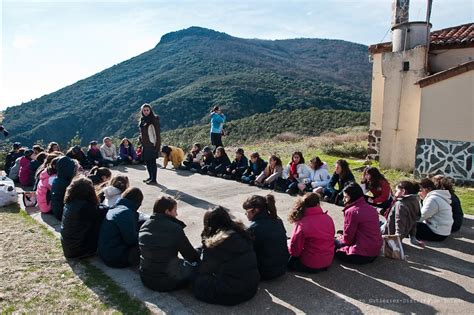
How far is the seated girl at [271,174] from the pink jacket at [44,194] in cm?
423

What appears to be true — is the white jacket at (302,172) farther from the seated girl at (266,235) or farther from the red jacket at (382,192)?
the seated girl at (266,235)

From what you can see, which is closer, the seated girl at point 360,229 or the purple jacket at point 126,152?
the seated girl at point 360,229

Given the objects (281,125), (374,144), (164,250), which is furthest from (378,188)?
(281,125)

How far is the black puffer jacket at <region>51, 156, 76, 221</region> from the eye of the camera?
6.23 metres

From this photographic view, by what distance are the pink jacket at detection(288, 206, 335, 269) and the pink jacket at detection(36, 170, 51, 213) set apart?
14.2 ft

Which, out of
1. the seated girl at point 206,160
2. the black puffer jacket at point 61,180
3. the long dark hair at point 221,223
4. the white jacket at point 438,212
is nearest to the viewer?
the long dark hair at point 221,223

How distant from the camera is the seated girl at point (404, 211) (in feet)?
16.8

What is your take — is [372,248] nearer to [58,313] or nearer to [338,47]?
[58,313]

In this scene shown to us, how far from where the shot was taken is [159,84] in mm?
67750

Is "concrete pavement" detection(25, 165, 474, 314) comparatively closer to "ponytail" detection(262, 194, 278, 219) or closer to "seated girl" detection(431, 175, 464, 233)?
"seated girl" detection(431, 175, 464, 233)

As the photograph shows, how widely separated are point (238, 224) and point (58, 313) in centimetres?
186

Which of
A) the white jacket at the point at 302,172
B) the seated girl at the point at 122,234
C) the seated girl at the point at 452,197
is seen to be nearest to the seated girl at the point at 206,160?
the white jacket at the point at 302,172

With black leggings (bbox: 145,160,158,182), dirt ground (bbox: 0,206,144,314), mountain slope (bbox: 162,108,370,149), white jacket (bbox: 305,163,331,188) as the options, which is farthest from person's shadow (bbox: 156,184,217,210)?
mountain slope (bbox: 162,108,370,149)

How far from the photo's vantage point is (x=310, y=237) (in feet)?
14.5
